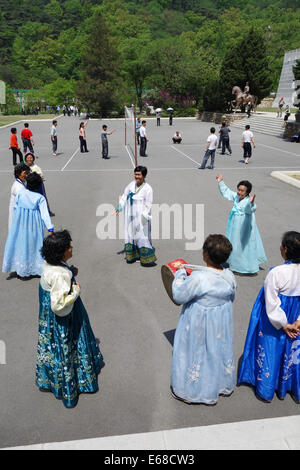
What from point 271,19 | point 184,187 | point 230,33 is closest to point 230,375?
point 184,187

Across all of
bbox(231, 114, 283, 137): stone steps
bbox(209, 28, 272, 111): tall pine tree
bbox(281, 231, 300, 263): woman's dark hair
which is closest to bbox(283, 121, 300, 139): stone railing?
bbox(231, 114, 283, 137): stone steps

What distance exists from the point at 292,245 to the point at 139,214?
347 cm

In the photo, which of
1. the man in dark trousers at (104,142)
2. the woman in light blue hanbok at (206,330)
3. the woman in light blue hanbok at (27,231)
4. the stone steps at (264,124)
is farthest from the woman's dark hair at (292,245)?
the stone steps at (264,124)

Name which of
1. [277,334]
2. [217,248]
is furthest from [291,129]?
[217,248]

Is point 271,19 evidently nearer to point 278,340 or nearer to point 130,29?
point 130,29

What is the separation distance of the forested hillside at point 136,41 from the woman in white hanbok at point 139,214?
1478 inches

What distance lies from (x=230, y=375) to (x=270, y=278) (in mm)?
1030

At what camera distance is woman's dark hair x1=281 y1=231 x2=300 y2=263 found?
3051 millimetres

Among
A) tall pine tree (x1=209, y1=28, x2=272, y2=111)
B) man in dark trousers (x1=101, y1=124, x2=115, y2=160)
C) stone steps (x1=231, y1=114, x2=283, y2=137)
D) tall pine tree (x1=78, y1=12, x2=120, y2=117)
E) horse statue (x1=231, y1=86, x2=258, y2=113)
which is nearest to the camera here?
man in dark trousers (x1=101, y1=124, x2=115, y2=160)

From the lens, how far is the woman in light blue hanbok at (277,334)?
122 inches

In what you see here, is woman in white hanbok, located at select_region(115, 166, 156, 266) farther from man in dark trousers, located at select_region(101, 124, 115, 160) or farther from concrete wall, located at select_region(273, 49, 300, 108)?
concrete wall, located at select_region(273, 49, 300, 108)
